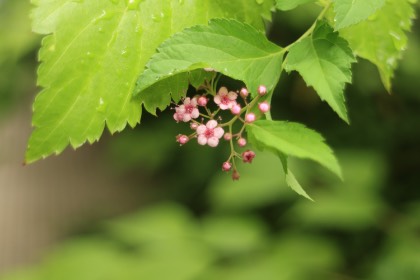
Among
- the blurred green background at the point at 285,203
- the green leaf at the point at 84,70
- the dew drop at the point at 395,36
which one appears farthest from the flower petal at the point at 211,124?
the blurred green background at the point at 285,203

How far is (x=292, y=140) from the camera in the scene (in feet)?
2.71

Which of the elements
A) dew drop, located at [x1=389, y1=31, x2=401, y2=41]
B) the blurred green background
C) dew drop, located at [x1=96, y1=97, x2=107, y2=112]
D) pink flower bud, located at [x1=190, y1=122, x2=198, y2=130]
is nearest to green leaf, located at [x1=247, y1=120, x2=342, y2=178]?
pink flower bud, located at [x1=190, y1=122, x2=198, y2=130]

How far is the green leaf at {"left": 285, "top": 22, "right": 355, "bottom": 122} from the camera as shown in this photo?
879mm

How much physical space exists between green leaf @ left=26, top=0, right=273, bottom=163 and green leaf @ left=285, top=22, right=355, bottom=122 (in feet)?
0.69

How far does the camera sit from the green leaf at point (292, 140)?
79 cm

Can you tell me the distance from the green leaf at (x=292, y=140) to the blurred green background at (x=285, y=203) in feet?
4.76

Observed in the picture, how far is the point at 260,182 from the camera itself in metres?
2.85

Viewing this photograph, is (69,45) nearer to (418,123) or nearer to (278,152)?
(278,152)

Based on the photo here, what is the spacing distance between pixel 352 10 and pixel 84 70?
42 cm

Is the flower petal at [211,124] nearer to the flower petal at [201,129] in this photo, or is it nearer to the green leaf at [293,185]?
the flower petal at [201,129]

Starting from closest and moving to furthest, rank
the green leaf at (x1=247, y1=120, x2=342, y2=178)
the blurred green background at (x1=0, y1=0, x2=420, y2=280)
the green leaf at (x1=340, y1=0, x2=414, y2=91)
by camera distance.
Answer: the green leaf at (x1=247, y1=120, x2=342, y2=178), the green leaf at (x1=340, y1=0, x2=414, y2=91), the blurred green background at (x1=0, y1=0, x2=420, y2=280)

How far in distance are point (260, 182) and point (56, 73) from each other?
78.0 inches

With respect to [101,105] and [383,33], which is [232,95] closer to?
[101,105]

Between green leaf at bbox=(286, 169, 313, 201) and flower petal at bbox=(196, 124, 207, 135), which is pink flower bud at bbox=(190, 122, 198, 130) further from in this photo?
green leaf at bbox=(286, 169, 313, 201)
